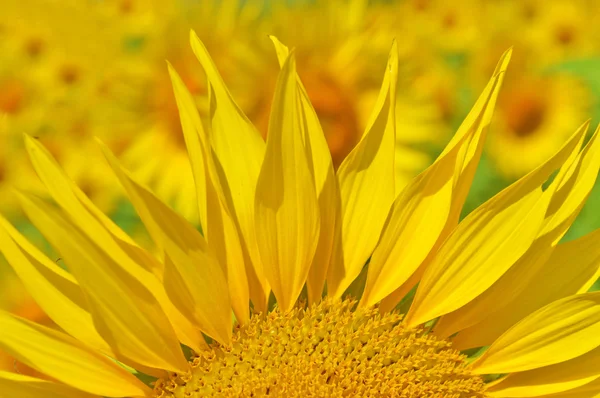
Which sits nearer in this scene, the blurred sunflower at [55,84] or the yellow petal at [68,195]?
the yellow petal at [68,195]

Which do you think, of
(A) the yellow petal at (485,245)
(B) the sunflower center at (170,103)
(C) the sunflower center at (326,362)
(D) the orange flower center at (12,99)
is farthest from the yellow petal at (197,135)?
(D) the orange flower center at (12,99)

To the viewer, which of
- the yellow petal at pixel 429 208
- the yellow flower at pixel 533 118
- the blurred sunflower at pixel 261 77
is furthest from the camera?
the yellow flower at pixel 533 118

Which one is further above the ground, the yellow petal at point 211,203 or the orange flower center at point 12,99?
the orange flower center at point 12,99

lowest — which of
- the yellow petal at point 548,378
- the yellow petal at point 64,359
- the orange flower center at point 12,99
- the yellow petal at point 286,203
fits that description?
the yellow petal at point 64,359

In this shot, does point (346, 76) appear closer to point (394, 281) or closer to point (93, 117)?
point (93, 117)

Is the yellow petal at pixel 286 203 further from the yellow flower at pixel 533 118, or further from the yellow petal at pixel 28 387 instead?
the yellow flower at pixel 533 118

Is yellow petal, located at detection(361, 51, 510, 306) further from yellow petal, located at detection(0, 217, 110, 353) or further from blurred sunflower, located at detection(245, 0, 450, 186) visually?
blurred sunflower, located at detection(245, 0, 450, 186)

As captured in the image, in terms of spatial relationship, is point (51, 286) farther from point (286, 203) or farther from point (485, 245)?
point (485, 245)
